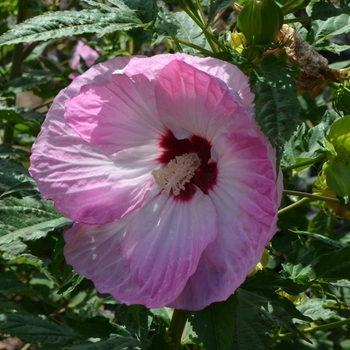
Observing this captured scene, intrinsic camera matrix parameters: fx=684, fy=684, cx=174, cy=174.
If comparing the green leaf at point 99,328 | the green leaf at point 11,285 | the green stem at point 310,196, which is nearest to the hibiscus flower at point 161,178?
the green stem at point 310,196

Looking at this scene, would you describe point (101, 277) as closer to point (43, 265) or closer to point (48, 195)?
point (48, 195)

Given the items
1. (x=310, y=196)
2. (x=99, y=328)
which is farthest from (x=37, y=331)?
(x=310, y=196)

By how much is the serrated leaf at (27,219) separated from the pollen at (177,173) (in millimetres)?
176

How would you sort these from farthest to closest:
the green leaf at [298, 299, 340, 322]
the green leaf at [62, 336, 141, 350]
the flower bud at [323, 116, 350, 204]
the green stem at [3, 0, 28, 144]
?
the green stem at [3, 0, 28, 144]
the green leaf at [298, 299, 340, 322]
the green leaf at [62, 336, 141, 350]
the flower bud at [323, 116, 350, 204]

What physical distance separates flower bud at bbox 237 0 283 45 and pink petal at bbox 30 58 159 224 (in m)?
0.23

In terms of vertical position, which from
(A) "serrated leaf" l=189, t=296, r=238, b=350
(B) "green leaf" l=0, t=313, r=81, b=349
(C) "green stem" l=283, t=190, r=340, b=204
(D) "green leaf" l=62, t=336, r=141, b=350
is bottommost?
(B) "green leaf" l=0, t=313, r=81, b=349

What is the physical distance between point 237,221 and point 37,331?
2.11 feet

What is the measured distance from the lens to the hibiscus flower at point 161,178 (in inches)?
40.6

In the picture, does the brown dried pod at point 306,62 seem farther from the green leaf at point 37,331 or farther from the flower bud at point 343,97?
the green leaf at point 37,331

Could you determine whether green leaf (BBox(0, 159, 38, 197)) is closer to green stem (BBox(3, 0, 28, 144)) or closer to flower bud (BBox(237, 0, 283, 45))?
flower bud (BBox(237, 0, 283, 45))

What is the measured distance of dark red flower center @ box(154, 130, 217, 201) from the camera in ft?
3.94

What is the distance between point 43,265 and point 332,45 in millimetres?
738

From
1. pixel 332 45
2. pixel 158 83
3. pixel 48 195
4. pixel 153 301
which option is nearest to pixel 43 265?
pixel 48 195

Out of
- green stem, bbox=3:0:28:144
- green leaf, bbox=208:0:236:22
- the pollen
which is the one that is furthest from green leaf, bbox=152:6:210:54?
green stem, bbox=3:0:28:144
